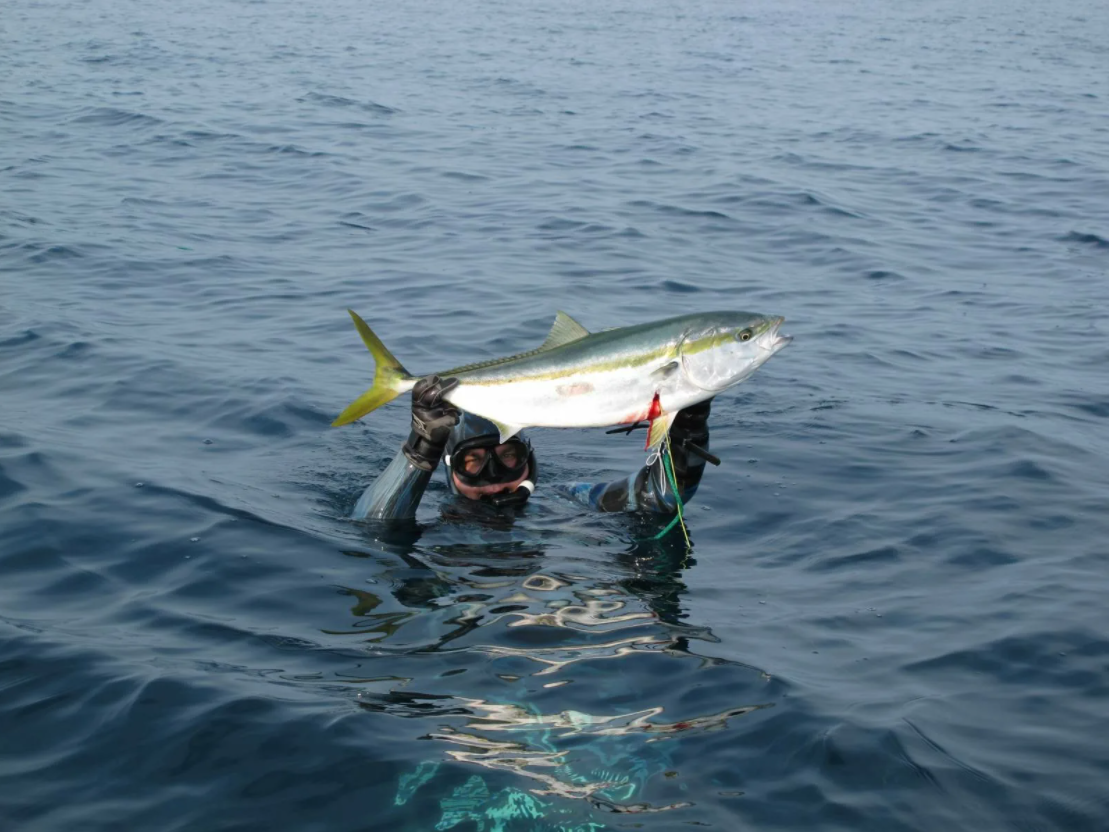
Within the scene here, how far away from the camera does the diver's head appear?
8.24 m

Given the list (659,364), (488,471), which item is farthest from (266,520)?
(659,364)

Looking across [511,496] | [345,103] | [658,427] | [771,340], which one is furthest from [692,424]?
[345,103]

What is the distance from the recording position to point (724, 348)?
19.5 feet

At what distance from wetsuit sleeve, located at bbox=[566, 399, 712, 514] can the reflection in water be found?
314mm

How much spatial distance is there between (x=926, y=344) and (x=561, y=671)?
7.93m

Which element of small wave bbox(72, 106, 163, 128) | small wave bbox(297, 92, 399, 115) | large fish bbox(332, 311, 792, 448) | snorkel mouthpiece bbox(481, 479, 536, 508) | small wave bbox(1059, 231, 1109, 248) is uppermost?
large fish bbox(332, 311, 792, 448)

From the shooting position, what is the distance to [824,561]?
8.09m

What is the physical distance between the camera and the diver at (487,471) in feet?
24.6

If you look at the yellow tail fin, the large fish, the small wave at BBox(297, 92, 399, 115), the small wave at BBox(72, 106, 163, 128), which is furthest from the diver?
the small wave at BBox(297, 92, 399, 115)

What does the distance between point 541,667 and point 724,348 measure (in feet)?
6.25

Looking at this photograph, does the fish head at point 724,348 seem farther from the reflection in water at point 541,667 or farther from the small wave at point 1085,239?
the small wave at point 1085,239

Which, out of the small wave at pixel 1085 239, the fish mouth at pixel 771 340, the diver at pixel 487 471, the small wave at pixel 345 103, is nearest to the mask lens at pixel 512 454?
the diver at pixel 487 471

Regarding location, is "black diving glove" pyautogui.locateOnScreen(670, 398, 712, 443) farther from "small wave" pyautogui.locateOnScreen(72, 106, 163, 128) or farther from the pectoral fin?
"small wave" pyautogui.locateOnScreen(72, 106, 163, 128)

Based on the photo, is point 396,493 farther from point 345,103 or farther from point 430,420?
point 345,103
